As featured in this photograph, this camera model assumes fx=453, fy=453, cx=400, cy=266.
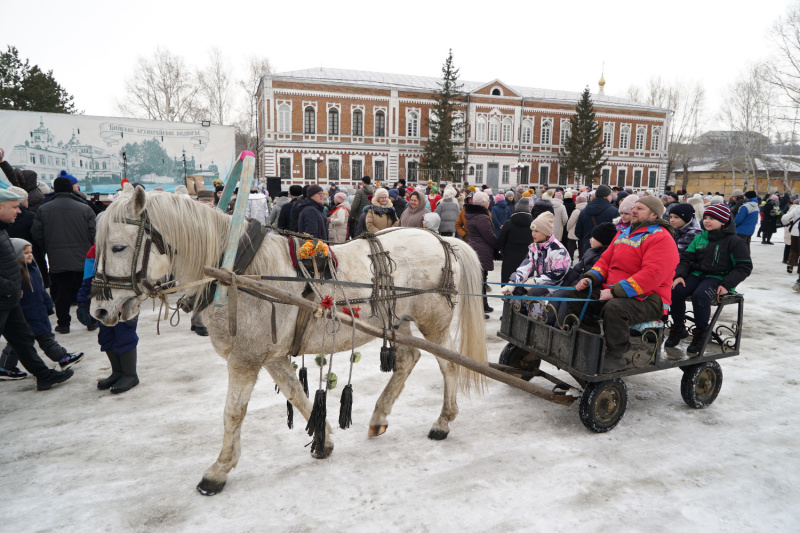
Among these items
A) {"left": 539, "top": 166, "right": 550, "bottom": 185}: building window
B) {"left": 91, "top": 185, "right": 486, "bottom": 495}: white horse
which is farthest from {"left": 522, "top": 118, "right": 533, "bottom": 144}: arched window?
{"left": 91, "top": 185, "right": 486, "bottom": 495}: white horse

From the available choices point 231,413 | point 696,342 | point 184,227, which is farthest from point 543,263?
point 184,227

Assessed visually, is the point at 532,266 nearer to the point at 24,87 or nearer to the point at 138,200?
the point at 138,200

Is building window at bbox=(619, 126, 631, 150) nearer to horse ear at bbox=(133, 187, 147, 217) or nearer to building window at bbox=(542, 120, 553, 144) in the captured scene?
building window at bbox=(542, 120, 553, 144)

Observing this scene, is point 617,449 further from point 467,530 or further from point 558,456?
point 467,530

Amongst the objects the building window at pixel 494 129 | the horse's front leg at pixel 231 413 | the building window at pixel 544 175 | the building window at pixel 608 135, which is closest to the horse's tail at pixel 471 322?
the horse's front leg at pixel 231 413

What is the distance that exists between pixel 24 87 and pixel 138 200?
1462 inches

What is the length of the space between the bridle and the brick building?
33.2 metres

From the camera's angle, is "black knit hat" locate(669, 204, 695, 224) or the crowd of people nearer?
the crowd of people

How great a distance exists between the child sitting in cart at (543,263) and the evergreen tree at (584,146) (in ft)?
139

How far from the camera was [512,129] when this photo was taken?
42.4 meters

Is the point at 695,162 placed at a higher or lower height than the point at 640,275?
higher

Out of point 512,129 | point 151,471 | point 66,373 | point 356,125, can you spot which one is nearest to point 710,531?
point 151,471

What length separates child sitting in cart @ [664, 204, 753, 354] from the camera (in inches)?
183

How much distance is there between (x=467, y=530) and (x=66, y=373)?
4.52m
